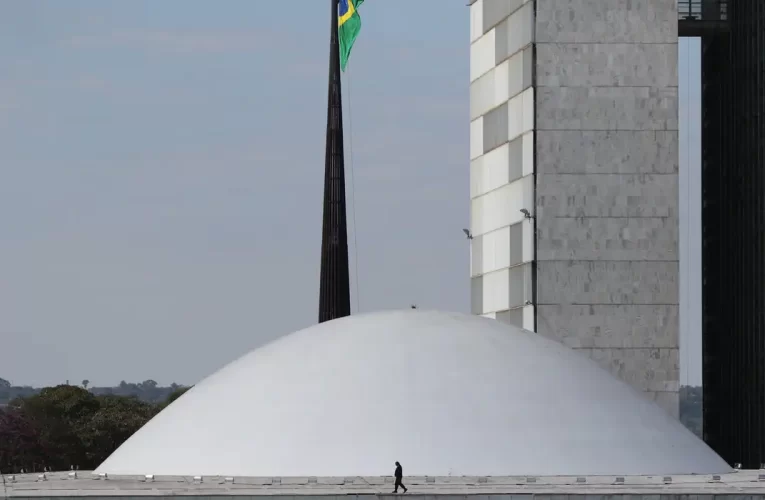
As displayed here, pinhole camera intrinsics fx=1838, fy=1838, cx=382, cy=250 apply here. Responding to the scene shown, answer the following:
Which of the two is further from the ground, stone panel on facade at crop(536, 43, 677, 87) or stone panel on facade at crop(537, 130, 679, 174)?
stone panel on facade at crop(536, 43, 677, 87)

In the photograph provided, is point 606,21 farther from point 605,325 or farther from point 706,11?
point 605,325

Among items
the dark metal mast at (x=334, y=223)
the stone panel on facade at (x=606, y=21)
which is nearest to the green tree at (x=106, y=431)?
the dark metal mast at (x=334, y=223)

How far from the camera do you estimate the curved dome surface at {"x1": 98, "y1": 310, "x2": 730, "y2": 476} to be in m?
66.0

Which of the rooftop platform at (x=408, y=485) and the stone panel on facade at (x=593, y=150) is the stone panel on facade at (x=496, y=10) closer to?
the stone panel on facade at (x=593, y=150)

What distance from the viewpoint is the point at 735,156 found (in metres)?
110

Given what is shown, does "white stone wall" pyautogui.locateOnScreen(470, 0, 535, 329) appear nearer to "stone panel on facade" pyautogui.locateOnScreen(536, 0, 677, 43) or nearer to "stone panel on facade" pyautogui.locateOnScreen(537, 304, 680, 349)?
"stone panel on facade" pyautogui.locateOnScreen(536, 0, 677, 43)

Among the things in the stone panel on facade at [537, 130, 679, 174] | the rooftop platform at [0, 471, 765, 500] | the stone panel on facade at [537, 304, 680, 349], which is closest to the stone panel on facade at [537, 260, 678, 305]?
the stone panel on facade at [537, 304, 680, 349]

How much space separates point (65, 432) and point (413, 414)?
235 ft

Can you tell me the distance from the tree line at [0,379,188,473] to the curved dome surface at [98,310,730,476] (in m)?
59.4

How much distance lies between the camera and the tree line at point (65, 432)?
133250mm

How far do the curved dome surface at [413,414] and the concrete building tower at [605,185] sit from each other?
26.5 metres

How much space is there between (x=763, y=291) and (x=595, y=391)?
3646 centimetres

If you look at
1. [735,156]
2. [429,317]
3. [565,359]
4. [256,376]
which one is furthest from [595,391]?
[735,156]

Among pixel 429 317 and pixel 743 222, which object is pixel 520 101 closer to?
pixel 743 222
